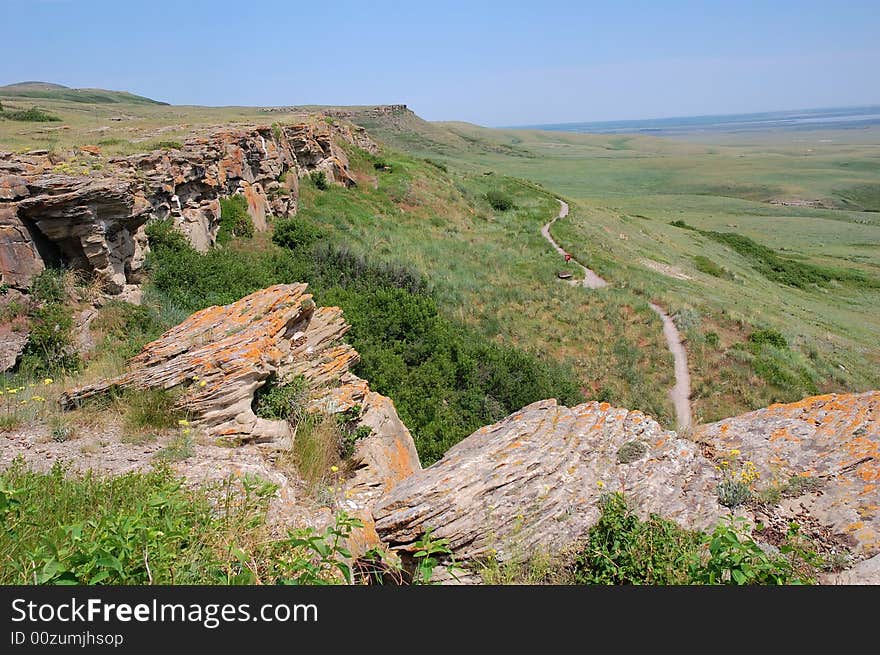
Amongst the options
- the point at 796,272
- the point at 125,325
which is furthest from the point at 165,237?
the point at 796,272

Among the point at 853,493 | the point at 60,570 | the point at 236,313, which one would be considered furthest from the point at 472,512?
the point at 236,313

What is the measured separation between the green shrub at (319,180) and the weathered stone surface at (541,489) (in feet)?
77.1

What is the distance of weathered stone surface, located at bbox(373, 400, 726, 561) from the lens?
479 centimetres

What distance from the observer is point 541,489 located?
526 centimetres

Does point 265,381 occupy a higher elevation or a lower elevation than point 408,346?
higher

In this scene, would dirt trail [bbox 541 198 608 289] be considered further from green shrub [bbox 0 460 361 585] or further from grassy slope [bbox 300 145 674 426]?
green shrub [bbox 0 460 361 585]

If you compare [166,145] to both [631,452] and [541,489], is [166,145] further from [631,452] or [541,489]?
[631,452]

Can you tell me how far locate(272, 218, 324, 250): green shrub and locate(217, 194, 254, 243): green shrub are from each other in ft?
3.68

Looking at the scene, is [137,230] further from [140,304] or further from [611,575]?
[611,575]

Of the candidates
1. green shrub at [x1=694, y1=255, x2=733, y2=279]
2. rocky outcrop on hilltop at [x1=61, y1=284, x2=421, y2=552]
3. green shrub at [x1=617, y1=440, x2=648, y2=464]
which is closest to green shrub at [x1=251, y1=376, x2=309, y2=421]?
rocky outcrop on hilltop at [x1=61, y1=284, x2=421, y2=552]

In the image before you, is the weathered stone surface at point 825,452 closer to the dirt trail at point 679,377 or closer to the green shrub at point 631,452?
the green shrub at point 631,452

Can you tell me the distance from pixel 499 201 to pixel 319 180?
58.8 ft

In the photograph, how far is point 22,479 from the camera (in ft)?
15.2

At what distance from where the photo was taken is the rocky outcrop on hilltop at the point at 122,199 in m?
10.5
